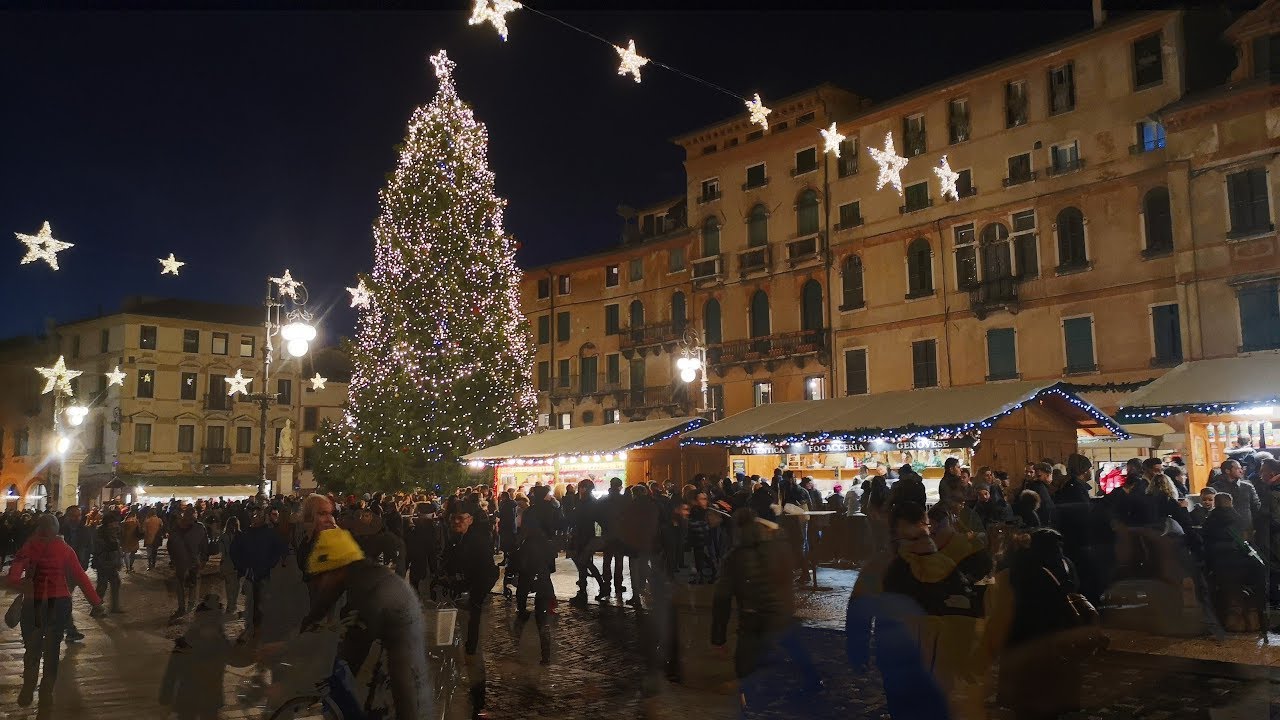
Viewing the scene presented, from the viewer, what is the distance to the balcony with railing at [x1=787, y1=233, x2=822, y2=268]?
37.3 meters

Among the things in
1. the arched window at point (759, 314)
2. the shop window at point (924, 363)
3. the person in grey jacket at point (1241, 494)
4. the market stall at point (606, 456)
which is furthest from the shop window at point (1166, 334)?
the person in grey jacket at point (1241, 494)

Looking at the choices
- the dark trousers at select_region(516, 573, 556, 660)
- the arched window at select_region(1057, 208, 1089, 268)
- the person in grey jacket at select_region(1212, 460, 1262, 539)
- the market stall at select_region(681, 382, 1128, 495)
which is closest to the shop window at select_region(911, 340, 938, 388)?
the arched window at select_region(1057, 208, 1089, 268)

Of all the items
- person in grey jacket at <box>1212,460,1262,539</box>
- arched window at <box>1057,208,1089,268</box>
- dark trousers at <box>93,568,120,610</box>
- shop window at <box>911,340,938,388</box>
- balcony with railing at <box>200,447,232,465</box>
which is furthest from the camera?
balcony with railing at <box>200,447,232,465</box>

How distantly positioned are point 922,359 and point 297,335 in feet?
71.4

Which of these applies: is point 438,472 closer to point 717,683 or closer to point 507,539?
point 507,539

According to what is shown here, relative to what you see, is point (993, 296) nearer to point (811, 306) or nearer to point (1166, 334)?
point (1166, 334)

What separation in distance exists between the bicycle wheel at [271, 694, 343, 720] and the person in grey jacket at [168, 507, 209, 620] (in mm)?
11441

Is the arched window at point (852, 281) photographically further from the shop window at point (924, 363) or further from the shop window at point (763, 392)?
the shop window at point (763, 392)

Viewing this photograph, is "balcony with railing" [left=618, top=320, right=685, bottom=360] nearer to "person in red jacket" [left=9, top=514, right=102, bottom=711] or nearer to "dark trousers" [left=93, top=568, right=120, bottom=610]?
"dark trousers" [left=93, top=568, right=120, bottom=610]

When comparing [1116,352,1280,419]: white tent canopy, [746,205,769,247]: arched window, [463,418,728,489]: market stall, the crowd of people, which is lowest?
the crowd of people

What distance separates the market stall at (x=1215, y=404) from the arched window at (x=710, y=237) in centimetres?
Answer: 2127

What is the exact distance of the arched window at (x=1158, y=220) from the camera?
2770 centimetres

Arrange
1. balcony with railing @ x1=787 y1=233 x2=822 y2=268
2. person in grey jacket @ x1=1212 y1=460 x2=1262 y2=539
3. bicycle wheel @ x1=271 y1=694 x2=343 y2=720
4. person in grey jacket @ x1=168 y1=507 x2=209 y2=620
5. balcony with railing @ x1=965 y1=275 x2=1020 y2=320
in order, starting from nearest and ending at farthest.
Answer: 1. bicycle wheel @ x1=271 y1=694 x2=343 y2=720
2. person in grey jacket @ x1=1212 y1=460 x2=1262 y2=539
3. person in grey jacket @ x1=168 y1=507 x2=209 y2=620
4. balcony with railing @ x1=965 y1=275 x2=1020 y2=320
5. balcony with railing @ x1=787 y1=233 x2=822 y2=268

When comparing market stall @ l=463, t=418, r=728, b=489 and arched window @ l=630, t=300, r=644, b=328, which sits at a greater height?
arched window @ l=630, t=300, r=644, b=328
